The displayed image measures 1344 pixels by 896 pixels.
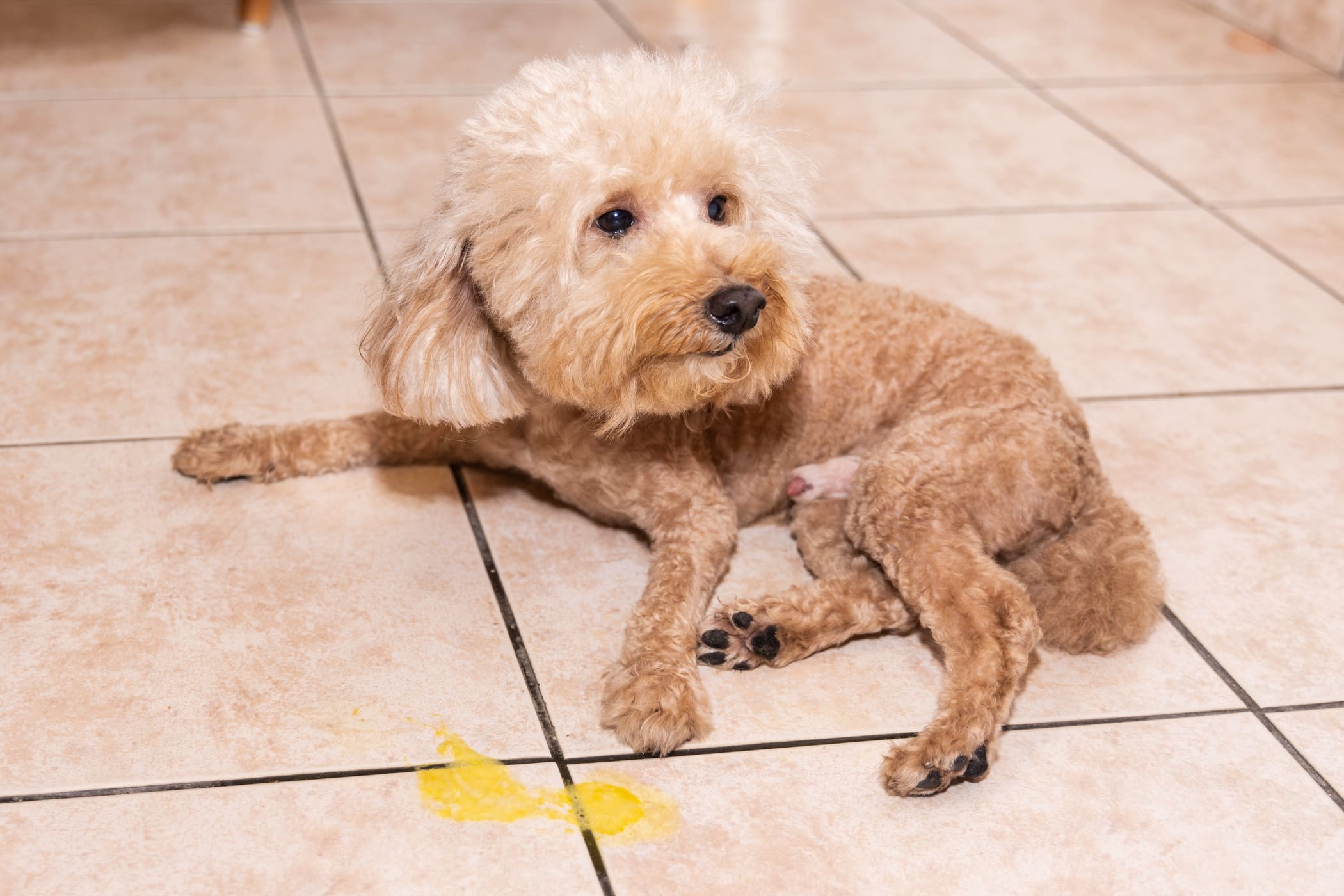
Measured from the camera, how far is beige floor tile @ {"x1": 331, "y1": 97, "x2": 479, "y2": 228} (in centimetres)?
324

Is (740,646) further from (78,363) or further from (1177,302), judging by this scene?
(1177,302)

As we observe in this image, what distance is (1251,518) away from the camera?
2332mm

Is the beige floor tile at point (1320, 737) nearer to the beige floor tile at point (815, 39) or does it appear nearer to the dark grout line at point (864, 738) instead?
the dark grout line at point (864, 738)

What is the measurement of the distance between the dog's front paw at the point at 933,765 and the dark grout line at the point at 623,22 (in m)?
2.93

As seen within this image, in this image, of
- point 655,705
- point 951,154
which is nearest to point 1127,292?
point 951,154

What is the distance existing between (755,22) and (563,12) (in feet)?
2.22

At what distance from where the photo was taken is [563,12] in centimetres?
462

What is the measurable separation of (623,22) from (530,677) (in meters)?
3.22

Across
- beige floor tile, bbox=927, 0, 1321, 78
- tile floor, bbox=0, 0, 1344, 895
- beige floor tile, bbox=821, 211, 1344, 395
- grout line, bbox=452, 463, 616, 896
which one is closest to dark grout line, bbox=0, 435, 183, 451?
tile floor, bbox=0, 0, 1344, 895

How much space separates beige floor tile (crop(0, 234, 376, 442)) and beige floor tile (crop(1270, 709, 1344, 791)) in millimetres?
1616

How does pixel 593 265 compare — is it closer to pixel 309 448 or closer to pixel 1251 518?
pixel 309 448

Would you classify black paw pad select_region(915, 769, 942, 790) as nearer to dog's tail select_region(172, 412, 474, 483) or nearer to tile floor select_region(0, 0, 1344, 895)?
tile floor select_region(0, 0, 1344, 895)

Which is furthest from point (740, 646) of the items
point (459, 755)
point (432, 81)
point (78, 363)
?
point (432, 81)

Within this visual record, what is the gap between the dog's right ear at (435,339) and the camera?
181 centimetres
